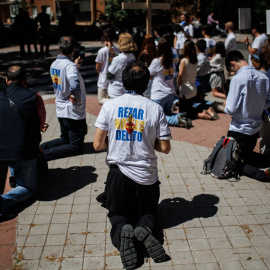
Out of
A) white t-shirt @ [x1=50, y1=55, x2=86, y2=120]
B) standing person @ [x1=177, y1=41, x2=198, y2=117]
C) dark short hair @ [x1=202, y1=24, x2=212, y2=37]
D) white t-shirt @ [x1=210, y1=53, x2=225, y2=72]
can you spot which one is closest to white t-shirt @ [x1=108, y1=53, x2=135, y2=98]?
standing person @ [x1=177, y1=41, x2=198, y2=117]

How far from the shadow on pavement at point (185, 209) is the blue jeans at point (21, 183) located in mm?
1630

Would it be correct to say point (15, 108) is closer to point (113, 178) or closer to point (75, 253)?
point (113, 178)

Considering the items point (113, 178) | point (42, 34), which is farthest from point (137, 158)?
point (42, 34)

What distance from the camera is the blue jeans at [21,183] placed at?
4562 millimetres

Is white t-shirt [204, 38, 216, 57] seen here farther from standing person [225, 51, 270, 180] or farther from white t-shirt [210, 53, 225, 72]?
standing person [225, 51, 270, 180]

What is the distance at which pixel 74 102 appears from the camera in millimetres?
5820

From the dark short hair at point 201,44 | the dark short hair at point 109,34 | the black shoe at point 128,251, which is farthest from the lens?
the dark short hair at point 201,44

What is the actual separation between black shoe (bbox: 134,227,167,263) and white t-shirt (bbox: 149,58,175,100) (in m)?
4.14

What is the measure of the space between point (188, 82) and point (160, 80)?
2.40 ft

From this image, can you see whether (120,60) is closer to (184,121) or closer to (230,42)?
(184,121)

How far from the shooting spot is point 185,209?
470 centimetres

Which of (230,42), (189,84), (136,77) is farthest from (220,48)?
(136,77)

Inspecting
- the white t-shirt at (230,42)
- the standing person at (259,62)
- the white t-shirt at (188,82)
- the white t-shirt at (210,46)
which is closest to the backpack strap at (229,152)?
the standing person at (259,62)

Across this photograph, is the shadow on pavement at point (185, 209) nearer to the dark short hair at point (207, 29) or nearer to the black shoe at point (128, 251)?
the black shoe at point (128, 251)
